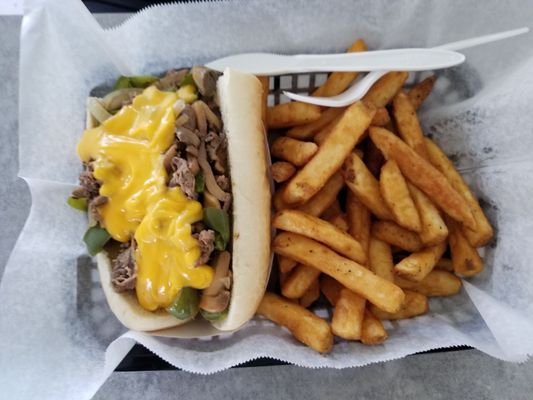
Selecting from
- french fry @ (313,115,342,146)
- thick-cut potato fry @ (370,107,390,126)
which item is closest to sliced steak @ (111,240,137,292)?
french fry @ (313,115,342,146)

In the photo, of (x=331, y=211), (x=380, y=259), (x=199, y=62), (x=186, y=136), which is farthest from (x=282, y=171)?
(x=199, y=62)

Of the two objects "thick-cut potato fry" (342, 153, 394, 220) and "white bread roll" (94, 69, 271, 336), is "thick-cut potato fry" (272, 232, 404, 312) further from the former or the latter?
"thick-cut potato fry" (342, 153, 394, 220)

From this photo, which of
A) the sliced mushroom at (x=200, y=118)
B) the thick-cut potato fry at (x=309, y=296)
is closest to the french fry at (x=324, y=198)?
the thick-cut potato fry at (x=309, y=296)

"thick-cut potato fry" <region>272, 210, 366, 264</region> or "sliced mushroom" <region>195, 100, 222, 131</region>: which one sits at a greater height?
"sliced mushroom" <region>195, 100, 222, 131</region>

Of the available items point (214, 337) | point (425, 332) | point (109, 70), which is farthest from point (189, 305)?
point (109, 70)

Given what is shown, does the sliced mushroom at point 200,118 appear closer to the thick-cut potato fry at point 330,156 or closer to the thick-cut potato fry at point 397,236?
the thick-cut potato fry at point 330,156

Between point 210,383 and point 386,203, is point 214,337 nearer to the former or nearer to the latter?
point 210,383

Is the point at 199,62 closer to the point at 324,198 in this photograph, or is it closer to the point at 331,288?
the point at 324,198

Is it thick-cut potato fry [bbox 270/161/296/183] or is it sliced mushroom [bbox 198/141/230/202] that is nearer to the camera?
sliced mushroom [bbox 198/141/230/202]
